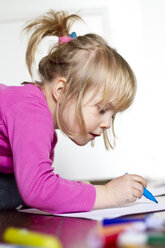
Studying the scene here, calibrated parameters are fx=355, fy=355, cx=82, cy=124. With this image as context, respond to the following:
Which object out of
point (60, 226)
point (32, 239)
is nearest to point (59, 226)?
point (60, 226)

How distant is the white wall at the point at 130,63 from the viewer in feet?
5.43

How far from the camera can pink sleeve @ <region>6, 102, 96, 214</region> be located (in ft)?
2.16

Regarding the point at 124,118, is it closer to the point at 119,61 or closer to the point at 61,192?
the point at 119,61

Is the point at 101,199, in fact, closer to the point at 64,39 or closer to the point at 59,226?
the point at 59,226

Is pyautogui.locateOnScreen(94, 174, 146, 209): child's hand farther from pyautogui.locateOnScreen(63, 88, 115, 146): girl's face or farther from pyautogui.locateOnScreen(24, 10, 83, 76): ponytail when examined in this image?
pyautogui.locateOnScreen(24, 10, 83, 76): ponytail

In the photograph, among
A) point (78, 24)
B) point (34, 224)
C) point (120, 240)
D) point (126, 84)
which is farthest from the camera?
point (78, 24)

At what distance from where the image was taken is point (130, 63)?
5.46 ft

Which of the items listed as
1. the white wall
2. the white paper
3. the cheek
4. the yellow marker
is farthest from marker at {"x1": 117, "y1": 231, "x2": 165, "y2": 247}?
the white wall

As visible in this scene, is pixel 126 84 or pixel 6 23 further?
pixel 6 23

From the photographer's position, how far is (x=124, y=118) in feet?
5.49

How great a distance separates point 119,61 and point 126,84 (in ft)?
0.21

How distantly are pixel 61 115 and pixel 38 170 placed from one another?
9.2 inches

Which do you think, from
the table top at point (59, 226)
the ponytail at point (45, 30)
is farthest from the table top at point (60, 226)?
the ponytail at point (45, 30)

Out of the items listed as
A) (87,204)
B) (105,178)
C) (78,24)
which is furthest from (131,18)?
(87,204)
